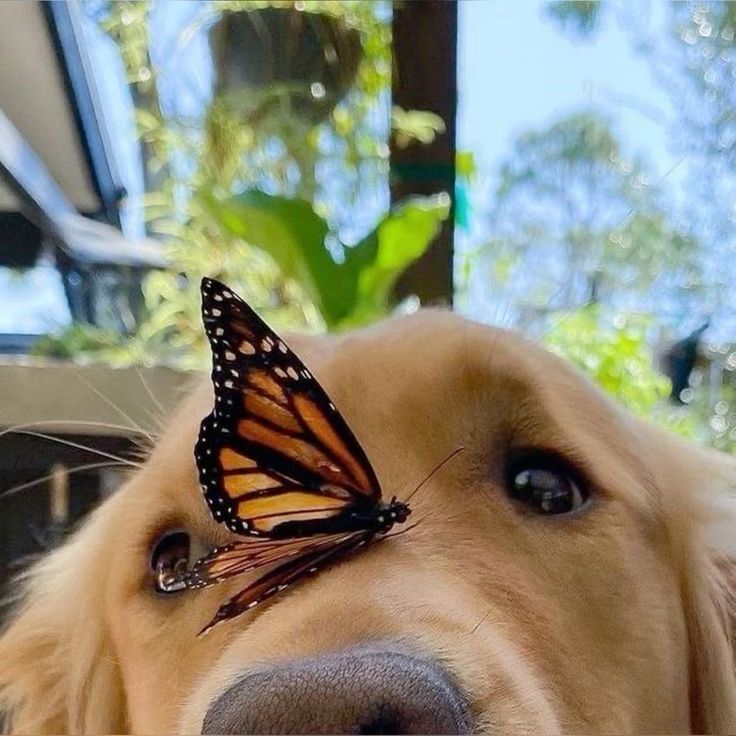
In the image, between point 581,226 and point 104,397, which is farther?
point 581,226

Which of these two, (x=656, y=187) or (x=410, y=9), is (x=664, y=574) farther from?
(x=410, y=9)

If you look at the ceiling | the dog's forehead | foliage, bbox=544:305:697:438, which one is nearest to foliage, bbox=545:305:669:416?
foliage, bbox=544:305:697:438

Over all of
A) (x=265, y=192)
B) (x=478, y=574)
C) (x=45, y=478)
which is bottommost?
(x=45, y=478)

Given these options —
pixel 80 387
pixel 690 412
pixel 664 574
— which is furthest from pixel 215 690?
pixel 690 412

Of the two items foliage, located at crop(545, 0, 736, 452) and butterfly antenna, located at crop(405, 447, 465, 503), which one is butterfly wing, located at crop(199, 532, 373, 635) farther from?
foliage, located at crop(545, 0, 736, 452)

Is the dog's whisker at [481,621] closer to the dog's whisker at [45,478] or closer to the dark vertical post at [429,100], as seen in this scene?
the dog's whisker at [45,478]

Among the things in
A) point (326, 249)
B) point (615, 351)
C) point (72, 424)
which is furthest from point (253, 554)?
point (326, 249)

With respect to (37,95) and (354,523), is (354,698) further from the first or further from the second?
(37,95)
